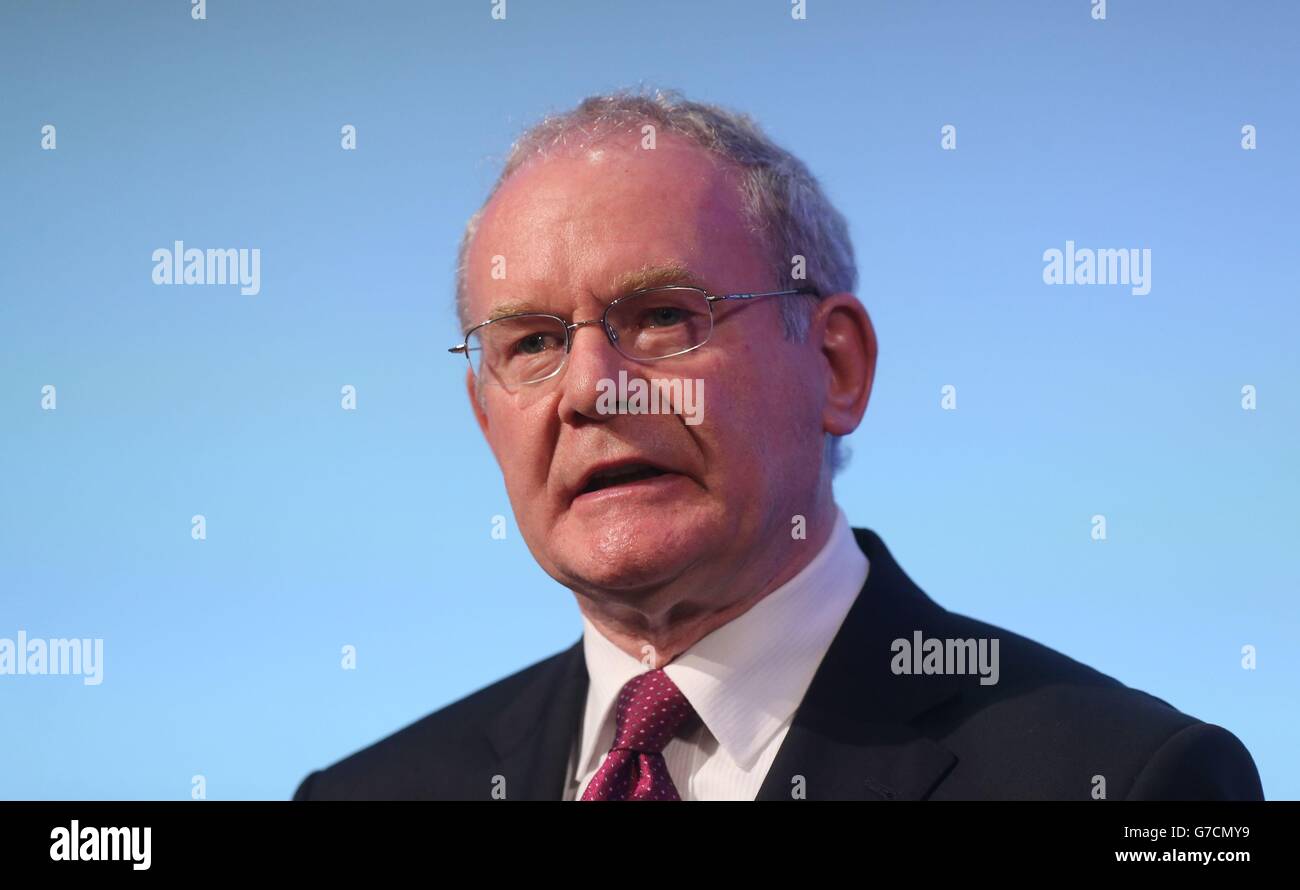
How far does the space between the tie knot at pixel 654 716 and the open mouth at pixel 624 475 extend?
422mm

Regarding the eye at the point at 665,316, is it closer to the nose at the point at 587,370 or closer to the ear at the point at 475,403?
the nose at the point at 587,370

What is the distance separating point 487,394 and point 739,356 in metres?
0.56

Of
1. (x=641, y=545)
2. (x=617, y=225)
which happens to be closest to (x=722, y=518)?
(x=641, y=545)

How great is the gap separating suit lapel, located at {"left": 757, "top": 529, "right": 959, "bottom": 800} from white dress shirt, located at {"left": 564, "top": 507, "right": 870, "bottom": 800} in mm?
49

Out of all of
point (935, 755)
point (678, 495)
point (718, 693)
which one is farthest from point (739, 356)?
point (935, 755)

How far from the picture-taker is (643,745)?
260 centimetres

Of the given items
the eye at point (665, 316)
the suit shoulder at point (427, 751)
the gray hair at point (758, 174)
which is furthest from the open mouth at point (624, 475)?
the suit shoulder at point (427, 751)

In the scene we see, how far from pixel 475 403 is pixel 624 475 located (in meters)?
0.67

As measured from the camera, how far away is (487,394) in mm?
2770

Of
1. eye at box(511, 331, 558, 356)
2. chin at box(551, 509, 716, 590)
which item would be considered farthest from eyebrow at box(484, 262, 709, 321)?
chin at box(551, 509, 716, 590)

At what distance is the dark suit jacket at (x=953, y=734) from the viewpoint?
91.9 inches

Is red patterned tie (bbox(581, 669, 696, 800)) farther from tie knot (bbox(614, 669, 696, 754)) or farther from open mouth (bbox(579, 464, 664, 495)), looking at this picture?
open mouth (bbox(579, 464, 664, 495))

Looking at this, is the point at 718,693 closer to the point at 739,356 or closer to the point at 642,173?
the point at 739,356

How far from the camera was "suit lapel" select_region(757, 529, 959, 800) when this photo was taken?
Result: 8.02ft
